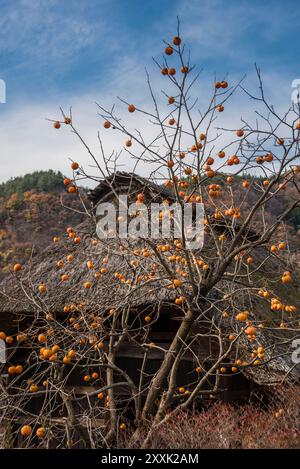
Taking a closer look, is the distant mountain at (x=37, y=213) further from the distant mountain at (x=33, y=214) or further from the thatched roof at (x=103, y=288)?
the thatched roof at (x=103, y=288)

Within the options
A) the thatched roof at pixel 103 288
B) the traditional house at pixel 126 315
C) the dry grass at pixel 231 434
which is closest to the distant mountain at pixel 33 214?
the thatched roof at pixel 103 288

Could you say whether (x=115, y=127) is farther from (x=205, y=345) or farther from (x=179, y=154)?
(x=205, y=345)

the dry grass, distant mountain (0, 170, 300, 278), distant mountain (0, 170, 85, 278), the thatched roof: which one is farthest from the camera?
distant mountain (0, 170, 85, 278)

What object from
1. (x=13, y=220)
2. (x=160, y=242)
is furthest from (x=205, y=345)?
(x=13, y=220)

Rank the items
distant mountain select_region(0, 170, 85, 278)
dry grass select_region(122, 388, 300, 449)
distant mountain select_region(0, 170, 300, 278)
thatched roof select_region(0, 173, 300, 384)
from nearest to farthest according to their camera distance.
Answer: dry grass select_region(122, 388, 300, 449) < thatched roof select_region(0, 173, 300, 384) < distant mountain select_region(0, 170, 300, 278) < distant mountain select_region(0, 170, 85, 278)

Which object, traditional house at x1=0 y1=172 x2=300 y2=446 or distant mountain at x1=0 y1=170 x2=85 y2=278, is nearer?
traditional house at x1=0 y1=172 x2=300 y2=446

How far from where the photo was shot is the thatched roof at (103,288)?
6594mm

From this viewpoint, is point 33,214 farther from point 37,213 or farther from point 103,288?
point 103,288

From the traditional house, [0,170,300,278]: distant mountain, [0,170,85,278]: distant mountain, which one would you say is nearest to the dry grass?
the traditional house

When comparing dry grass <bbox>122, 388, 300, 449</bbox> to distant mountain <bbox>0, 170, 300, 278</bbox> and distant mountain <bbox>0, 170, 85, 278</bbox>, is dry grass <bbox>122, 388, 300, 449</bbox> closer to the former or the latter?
distant mountain <bbox>0, 170, 300, 278</bbox>

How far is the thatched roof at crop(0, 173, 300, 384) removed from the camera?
6594 mm

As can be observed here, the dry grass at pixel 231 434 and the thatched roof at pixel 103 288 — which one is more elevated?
the thatched roof at pixel 103 288

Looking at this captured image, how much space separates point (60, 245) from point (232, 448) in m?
6.38

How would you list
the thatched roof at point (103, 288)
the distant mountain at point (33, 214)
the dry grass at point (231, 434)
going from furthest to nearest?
1. the distant mountain at point (33, 214)
2. the thatched roof at point (103, 288)
3. the dry grass at point (231, 434)
